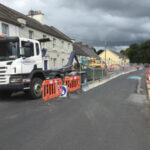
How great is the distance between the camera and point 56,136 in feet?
11.9

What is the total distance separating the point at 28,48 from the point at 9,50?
2.82 feet

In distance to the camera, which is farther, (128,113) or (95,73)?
(95,73)

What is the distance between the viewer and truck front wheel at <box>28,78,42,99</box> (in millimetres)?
7387

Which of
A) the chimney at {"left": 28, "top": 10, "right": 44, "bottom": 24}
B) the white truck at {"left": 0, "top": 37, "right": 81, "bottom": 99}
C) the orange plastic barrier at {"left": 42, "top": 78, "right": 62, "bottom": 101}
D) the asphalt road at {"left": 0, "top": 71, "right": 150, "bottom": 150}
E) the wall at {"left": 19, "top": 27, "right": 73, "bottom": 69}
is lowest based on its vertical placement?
the asphalt road at {"left": 0, "top": 71, "right": 150, "bottom": 150}

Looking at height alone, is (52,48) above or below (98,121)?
above

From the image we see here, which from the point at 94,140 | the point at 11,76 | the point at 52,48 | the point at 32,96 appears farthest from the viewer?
the point at 52,48

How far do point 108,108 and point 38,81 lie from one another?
3881mm

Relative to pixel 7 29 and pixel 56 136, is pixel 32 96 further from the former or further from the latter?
pixel 7 29

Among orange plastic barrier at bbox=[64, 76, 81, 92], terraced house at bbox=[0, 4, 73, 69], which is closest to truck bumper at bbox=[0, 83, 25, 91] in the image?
orange plastic barrier at bbox=[64, 76, 81, 92]

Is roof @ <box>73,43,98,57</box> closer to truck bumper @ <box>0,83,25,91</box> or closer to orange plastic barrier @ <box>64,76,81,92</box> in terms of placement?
orange plastic barrier @ <box>64,76,81,92</box>

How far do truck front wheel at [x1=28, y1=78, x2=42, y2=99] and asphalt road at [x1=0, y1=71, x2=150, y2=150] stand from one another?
1.31 meters

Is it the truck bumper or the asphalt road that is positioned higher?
the truck bumper

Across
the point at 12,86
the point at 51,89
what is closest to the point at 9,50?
the point at 12,86

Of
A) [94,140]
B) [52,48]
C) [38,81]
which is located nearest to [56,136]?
[94,140]
